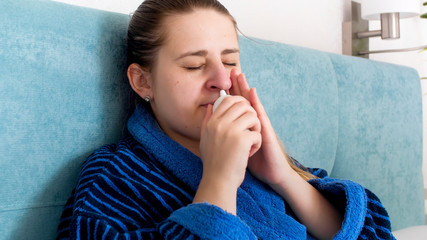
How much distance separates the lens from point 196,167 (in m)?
0.86

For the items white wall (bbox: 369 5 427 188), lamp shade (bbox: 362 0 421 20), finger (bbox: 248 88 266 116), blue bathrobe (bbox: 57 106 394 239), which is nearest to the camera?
blue bathrobe (bbox: 57 106 394 239)

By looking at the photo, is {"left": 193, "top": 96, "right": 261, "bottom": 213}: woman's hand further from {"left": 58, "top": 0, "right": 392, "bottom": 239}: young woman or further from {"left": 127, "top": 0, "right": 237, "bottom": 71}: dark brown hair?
{"left": 127, "top": 0, "right": 237, "bottom": 71}: dark brown hair

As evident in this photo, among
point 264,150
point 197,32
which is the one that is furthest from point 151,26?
point 264,150

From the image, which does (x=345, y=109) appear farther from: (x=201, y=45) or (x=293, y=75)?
(x=201, y=45)

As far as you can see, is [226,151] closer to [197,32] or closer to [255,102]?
[255,102]

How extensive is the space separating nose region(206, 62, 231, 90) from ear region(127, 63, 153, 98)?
15 centimetres

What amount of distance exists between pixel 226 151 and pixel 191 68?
228 mm

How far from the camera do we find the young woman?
0.73 meters

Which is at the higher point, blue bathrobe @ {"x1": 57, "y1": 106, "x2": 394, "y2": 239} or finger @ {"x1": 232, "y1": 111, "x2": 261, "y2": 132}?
finger @ {"x1": 232, "y1": 111, "x2": 261, "y2": 132}

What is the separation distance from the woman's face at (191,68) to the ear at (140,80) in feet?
0.09

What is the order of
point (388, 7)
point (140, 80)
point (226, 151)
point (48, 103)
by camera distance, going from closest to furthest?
point (226, 151) → point (48, 103) → point (140, 80) → point (388, 7)

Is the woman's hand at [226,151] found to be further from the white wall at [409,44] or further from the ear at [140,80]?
the white wall at [409,44]

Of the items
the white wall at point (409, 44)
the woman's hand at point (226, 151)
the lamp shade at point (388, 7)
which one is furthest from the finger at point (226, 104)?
the white wall at point (409, 44)

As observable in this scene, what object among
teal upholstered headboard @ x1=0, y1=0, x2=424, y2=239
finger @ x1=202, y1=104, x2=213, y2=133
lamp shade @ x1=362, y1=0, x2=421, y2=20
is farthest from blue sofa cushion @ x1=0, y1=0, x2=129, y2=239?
lamp shade @ x1=362, y1=0, x2=421, y2=20
